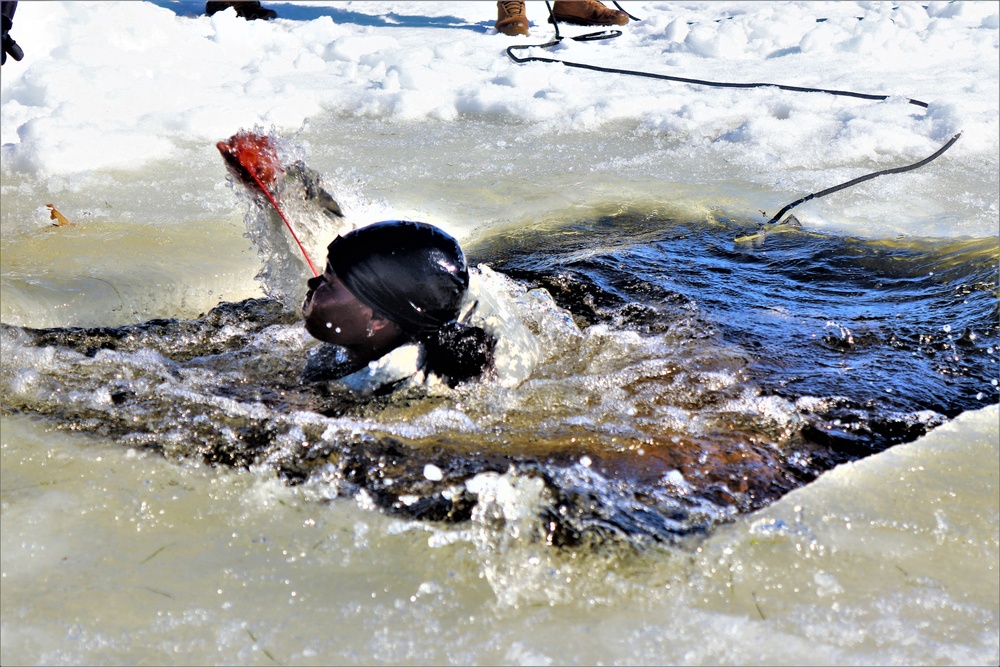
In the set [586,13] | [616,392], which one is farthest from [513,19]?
[616,392]

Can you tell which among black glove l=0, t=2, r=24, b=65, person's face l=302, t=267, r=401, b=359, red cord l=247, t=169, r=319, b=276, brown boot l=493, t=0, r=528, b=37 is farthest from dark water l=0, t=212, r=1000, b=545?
brown boot l=493, t=0, r=528, b=37

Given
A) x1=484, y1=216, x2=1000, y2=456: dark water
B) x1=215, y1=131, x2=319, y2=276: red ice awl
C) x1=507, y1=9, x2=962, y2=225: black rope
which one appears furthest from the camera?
x1=507, y1=9, x2=962, y2=225: black rope

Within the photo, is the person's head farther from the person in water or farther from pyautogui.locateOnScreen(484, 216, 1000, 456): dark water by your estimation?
pyautogui.locateOnScreen(484, 216, 1000, 456): dark water

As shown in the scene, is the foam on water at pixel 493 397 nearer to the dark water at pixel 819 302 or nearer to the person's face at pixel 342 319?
the dark water at pixel 819 302

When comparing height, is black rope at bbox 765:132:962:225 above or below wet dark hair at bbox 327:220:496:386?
below

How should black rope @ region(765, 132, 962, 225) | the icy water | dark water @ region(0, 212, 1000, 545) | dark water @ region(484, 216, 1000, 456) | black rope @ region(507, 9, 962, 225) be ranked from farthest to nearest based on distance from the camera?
black rope @ region(507, 9, 962, 225) < black rope @ region(765, 132, 962, 225) < dark water @ region(484, 216, 1000, 456) < dark water @ region(0, 212, 1000, 545) < the icy water

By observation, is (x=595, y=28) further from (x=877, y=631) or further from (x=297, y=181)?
(x=877, y=631)

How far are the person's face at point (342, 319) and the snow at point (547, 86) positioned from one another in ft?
6.39

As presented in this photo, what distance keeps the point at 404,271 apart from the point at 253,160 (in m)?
0.46

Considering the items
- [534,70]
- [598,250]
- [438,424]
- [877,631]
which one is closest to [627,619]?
[877,631]

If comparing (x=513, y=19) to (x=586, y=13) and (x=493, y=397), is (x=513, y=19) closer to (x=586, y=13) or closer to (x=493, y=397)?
(x=586, y=13)

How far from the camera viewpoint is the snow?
178 inches

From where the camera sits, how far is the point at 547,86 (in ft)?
19.1

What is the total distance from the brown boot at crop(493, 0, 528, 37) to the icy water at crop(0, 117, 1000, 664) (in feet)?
15.2
